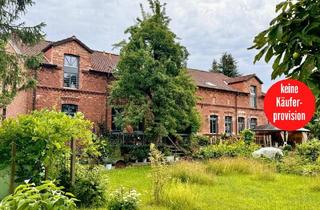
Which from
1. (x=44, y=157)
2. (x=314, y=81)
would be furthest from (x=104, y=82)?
(x=314, y=81)

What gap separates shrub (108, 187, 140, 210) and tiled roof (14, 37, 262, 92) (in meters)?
14.4

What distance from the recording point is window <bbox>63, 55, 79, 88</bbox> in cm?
2455

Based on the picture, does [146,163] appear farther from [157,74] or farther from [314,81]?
[314,81]

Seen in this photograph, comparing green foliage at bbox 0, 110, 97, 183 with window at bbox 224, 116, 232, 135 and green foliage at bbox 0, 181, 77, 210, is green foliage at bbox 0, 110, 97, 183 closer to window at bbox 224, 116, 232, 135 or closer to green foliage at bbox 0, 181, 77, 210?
green foliage at bbox 0, 181, 77, 210

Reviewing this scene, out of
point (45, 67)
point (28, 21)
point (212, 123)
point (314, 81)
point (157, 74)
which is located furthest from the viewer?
point (212, 123)

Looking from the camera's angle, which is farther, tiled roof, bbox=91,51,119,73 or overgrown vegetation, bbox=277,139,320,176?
tiled roof, bbox=91,51,119,73

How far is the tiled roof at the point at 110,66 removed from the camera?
24.6 m

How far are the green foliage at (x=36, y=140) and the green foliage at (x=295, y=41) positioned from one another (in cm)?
658

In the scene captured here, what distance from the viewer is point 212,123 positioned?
33219 mm

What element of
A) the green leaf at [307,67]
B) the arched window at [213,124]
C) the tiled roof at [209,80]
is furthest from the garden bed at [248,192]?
the tiled roof at [209,80]

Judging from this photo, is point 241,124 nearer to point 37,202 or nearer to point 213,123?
point 213,123

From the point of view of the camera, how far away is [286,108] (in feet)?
7.14

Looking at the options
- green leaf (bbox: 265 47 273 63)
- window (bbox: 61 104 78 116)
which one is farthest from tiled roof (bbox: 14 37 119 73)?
green leaf (bbox: 265 47 273 63)

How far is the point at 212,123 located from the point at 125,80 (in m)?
12.9
